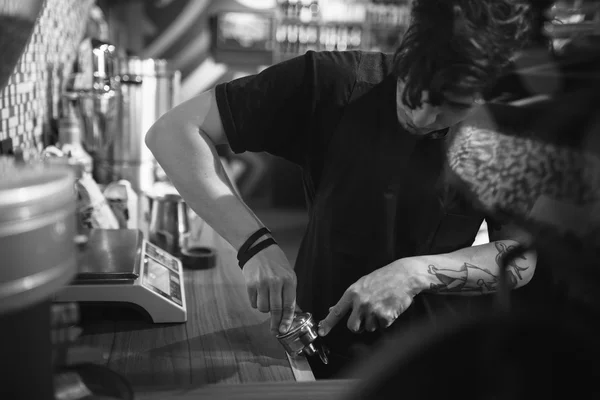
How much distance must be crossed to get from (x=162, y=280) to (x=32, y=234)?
79 centimetres

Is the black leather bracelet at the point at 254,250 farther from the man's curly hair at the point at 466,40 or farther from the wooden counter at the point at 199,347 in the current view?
the man's curly hair at the point at 466,40

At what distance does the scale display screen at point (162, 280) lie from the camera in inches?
47.5

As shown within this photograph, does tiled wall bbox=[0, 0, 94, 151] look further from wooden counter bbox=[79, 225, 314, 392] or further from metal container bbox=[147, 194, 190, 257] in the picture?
wooden counter bbox=[79, 225, 314, 392]

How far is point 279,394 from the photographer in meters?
0.79

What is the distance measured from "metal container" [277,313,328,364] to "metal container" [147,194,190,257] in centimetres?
70

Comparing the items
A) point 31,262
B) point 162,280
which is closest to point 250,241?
point 162,280

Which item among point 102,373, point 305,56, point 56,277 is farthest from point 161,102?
point 56,277

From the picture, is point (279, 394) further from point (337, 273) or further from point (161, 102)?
point (161, 102)

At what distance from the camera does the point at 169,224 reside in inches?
67.4

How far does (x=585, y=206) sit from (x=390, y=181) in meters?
0.88

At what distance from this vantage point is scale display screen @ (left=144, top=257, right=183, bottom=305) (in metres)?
1.21

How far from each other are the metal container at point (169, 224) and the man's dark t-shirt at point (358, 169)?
0.48 m

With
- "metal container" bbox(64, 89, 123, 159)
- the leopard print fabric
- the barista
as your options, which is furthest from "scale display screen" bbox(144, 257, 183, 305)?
"metal container" bbox(64, 89, 123, 159)

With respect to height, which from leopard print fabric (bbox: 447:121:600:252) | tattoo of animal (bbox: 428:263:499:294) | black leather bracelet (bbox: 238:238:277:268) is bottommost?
tattoo of animal (bbox: 428:263:499:294)
